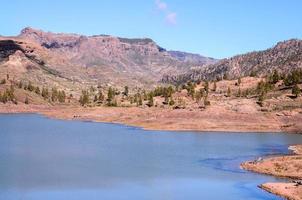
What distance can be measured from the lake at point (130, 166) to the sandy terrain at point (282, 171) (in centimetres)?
200

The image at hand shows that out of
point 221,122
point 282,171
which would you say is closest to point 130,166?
point 282,171

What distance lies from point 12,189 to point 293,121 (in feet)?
424

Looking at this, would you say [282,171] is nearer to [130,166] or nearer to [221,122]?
[130,166]

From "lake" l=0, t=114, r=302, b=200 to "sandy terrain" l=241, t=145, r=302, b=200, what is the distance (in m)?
2.00

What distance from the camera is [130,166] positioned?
9150 centimetres

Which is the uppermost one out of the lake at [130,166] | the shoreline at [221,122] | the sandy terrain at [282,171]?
the shoreline at [221,122]

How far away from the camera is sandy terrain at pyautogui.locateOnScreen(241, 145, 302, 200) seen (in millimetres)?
68000

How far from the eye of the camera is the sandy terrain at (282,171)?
68.0 m

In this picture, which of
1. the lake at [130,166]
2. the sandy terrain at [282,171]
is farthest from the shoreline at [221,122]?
the sandy terrain at [282,171]

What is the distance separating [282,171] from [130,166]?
24725mm

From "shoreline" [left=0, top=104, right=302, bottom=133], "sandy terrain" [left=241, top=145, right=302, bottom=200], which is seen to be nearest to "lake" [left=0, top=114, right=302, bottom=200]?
"sandy terrain" [left=241, top=145, right=302, bottom=200]

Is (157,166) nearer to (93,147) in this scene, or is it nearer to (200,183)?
(200,183)

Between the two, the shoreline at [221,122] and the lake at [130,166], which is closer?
the lake at [130,166]

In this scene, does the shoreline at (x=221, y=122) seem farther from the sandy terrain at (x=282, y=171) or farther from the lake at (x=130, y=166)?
the sandy terrain at (x=282, y=171)
